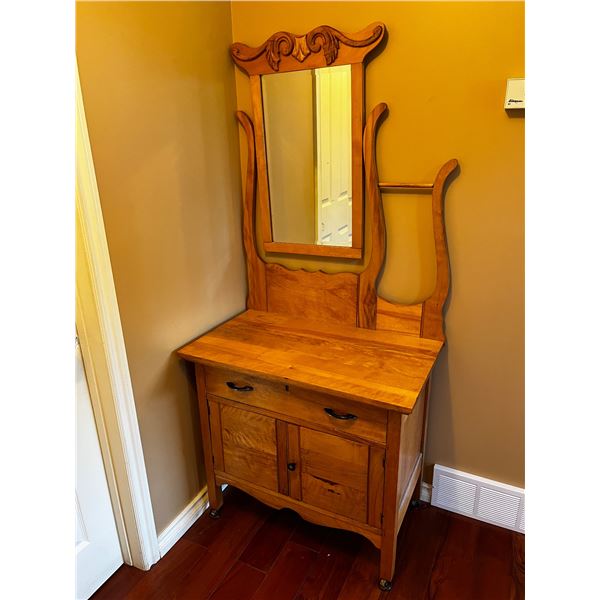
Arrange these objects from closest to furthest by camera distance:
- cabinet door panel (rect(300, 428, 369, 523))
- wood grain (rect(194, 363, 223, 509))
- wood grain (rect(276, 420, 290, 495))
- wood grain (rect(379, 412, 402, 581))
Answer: wood grain (rect(379, 412, 402, 581)), cabinet door panel (rect(300, 428, 369, 523)), wood grain (rect(276, 420, 290, 495)), wood grain (rect(194, 363, 223, 509))

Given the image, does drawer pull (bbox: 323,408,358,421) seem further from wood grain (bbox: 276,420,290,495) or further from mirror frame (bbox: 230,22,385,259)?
mirror frame (bbox: 230,22,385,259)

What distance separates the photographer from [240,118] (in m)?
1.69

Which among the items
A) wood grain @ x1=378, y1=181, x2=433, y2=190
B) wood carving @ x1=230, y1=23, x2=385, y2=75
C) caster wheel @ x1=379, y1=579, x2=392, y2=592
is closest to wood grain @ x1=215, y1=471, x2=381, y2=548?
caster wheel @ x1=379, y1=579, x2=392, y2=592

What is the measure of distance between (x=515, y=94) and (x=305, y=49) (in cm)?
71

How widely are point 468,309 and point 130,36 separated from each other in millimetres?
1405

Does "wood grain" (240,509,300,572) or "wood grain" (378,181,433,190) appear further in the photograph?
"wood grain" (240,509,300,572)

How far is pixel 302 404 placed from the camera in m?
1.42

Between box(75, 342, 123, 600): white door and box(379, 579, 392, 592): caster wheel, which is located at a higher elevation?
box(75, 342, 123, 600): white door

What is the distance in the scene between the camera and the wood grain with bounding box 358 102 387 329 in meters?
1.48

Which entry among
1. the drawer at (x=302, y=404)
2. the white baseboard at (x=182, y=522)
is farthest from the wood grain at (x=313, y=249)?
the white baseboard at (x=182, y=522)

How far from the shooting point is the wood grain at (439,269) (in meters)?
1.43

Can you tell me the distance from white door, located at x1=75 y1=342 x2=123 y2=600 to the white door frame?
0.02 m

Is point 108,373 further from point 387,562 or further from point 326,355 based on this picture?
point 387,562

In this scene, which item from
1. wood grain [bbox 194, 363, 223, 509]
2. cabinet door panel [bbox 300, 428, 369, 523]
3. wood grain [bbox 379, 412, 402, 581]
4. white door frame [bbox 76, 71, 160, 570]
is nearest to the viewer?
white door frame [bbox 76, 71, 160, 570]
